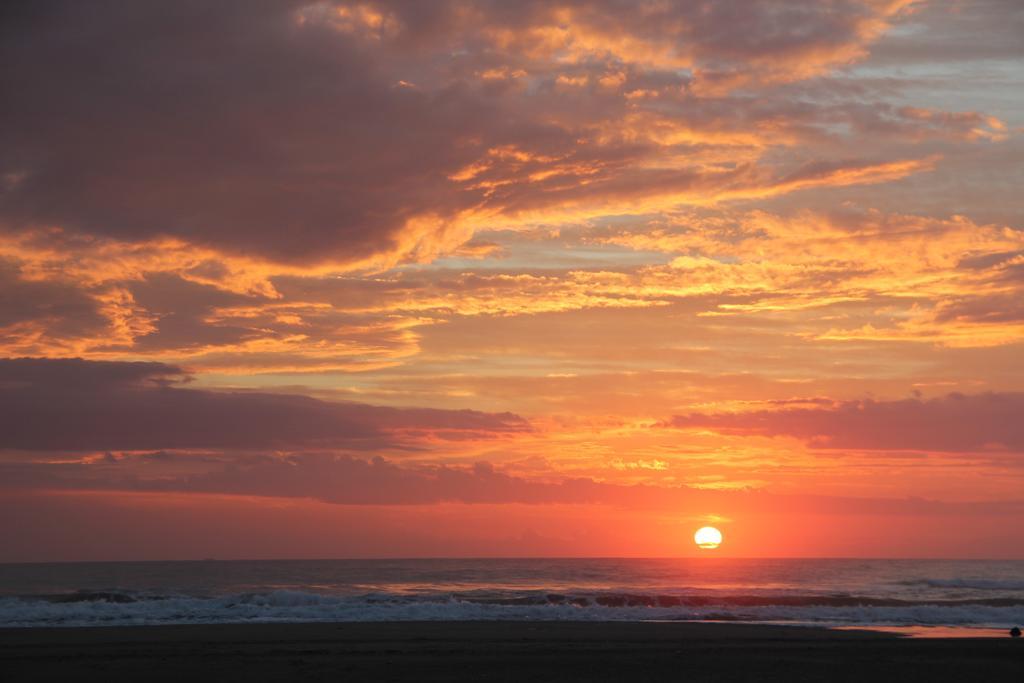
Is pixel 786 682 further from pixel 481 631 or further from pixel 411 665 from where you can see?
pixel 481 631

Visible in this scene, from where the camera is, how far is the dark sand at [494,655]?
20.8 meters

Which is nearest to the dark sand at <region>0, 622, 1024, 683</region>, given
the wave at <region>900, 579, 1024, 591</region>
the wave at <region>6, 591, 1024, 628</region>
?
the wave at <region>6, 591, 1024, 628</region>

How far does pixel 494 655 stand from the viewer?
23.8 metres

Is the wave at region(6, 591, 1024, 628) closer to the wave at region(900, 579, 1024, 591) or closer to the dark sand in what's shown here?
the dark sand

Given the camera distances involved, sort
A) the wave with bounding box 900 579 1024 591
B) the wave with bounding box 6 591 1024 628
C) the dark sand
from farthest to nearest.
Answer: the wave with bounding box 900 579 1024 591 → the wave with bounding box 6 591 1024 628 → the dark sand

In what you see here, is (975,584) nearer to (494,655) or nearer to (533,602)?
(533,602)

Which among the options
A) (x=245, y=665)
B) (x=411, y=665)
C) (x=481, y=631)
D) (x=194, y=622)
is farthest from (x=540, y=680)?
(x=194, y=622)

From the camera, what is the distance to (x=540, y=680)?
1970 cm

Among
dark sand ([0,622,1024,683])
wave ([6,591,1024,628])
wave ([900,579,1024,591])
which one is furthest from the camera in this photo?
wave ([900,579,1024,591])

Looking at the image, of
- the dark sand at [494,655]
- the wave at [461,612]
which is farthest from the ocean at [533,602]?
the dark sand at [494,655]

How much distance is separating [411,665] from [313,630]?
10650 millimetres

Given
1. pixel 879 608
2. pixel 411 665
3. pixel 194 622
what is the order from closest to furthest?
pixel 411 665 < pixel 194 622 < pixel 879 608

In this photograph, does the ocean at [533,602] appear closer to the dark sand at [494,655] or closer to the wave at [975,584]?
the wave at [975,584]

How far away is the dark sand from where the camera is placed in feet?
68.4
